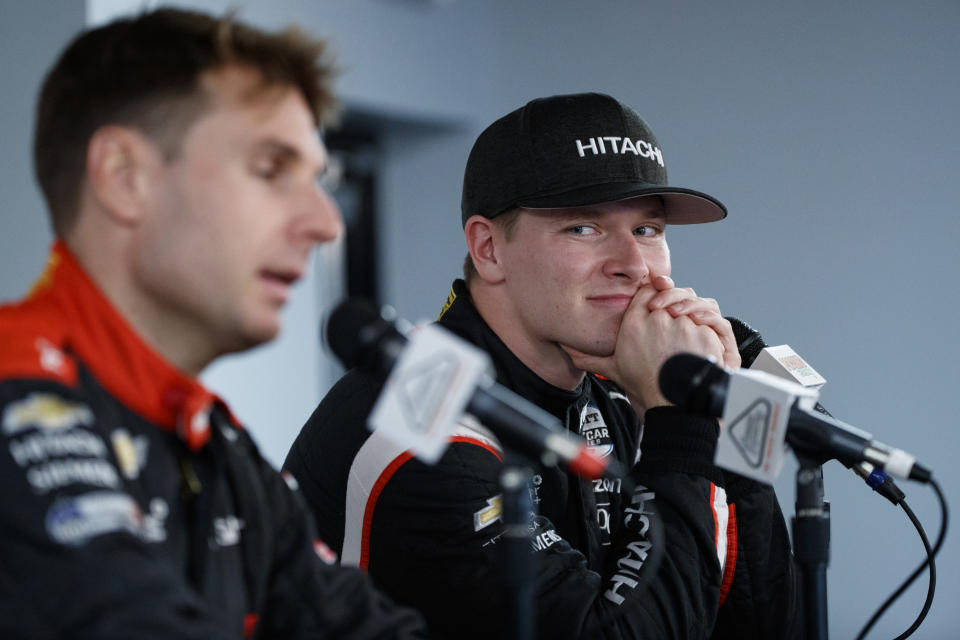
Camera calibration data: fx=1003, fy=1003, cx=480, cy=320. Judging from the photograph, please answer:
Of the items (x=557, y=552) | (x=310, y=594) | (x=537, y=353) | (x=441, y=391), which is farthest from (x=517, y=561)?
(x=537, y=353)

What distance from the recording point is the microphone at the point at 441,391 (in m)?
0.81

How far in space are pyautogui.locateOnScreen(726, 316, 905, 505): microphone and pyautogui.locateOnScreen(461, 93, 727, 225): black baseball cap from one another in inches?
9.4

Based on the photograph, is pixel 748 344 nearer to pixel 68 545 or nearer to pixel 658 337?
pixel 658 337

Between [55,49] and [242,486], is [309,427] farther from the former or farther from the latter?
[55,49]

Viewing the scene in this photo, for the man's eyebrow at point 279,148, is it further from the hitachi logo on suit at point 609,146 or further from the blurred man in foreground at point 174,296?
the hitachi logo on suit at point 609,146

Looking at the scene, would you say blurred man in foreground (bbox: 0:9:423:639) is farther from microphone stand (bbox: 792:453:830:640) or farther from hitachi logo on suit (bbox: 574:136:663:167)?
hitachi logo on suit (bbox: 574:136:663:167)

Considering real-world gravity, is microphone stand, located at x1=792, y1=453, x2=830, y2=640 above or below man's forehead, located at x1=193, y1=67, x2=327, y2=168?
below

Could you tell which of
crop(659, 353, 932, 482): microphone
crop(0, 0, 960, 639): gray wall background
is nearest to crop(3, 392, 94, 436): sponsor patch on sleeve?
crop(659, 353, 932, 482): microphone

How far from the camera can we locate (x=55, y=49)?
2.70m

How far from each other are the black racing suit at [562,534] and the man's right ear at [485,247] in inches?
8.2

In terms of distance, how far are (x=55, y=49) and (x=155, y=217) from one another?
2.12 meters

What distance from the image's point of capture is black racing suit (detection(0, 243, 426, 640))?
68cm

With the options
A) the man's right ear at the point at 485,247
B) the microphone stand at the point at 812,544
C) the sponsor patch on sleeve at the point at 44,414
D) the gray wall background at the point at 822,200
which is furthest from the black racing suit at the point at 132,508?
the gray wall background at the point at 822,200

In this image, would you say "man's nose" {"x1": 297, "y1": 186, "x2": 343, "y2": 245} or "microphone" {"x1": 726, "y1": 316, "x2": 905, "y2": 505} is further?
"microphone" {"x1": 726, "y1": 316, "x2": 905, "y2": 505}
